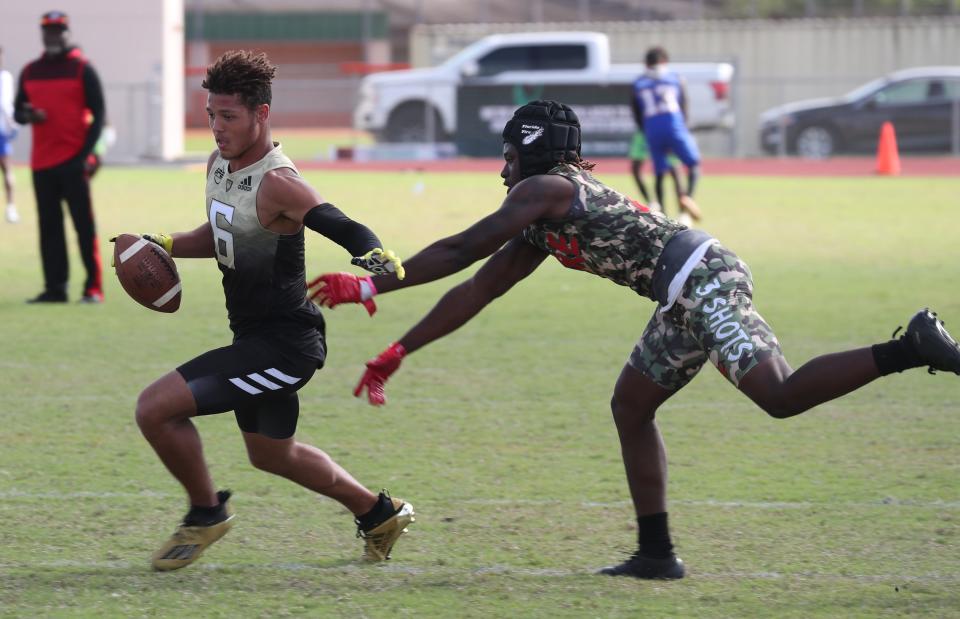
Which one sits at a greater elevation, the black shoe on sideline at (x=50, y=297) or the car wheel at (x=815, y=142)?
the car wheel at (x=815, y=142)

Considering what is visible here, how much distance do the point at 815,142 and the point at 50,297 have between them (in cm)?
2330

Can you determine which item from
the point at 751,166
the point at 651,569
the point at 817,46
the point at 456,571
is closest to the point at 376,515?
the point at 456,571

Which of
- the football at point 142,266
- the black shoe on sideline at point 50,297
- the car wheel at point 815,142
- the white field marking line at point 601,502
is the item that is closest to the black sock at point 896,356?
the white field marking line at point 601,502

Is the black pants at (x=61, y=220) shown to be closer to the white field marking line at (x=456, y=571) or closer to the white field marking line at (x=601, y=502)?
the white field marking line at (x=601, y=502)

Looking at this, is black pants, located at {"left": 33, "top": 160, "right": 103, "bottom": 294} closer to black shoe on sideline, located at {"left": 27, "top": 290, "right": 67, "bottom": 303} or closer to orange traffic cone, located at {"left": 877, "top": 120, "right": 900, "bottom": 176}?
black shoe on sideline, located at {"left": 27, "top": 290, "right": 67, "bottom": 303}

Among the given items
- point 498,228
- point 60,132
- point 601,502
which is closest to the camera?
point 498,228

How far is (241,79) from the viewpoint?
532cm

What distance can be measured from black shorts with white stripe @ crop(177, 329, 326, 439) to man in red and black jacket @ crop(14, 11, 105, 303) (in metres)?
7.12

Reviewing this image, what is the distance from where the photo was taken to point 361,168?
101ft

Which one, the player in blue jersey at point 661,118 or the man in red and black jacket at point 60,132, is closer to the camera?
the man in red and black jacket at point 60,132

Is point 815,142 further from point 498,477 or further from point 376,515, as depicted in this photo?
point 376,515

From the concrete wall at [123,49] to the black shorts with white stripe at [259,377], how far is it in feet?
98.8

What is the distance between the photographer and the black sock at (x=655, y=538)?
541 centimetres

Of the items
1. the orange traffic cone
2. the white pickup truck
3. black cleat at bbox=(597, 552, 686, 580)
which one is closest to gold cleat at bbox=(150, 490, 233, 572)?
black cleat at bbox=(597, 552, 686, 580)
